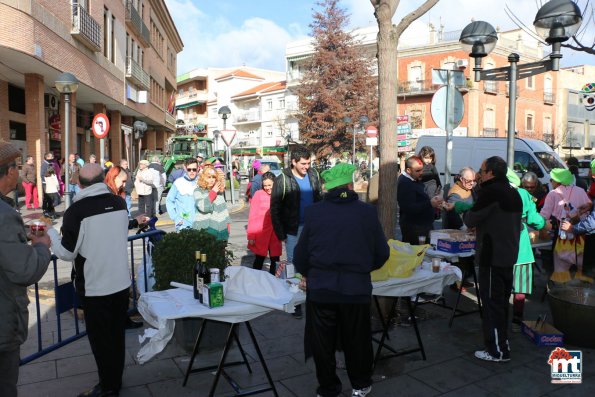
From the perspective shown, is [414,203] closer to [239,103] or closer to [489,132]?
[489,132]

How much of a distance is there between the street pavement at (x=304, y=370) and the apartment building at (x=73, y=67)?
38.2ft

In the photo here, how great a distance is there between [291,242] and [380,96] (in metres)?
1.98

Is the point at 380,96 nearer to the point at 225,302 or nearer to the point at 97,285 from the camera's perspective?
the point at 225,302

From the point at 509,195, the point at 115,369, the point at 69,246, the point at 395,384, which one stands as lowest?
the point at 395,384

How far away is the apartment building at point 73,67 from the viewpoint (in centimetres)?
1393

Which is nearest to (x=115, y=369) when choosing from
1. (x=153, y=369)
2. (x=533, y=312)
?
(x=153, y=369)

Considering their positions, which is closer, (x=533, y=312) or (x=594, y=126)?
(x=533, y=312)

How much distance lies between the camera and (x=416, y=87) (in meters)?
40.9

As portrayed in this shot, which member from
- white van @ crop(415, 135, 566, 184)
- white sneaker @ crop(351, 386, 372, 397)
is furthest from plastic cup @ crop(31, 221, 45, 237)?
white van @ crop(415, 135, 566, 184)

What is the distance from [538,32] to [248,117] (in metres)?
A: 54.0

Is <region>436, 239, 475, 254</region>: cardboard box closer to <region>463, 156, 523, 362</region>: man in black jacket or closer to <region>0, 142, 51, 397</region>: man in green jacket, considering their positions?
<region>463, 156, 523, 362</region>: man in black jacket

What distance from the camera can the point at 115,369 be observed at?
12.1 feet

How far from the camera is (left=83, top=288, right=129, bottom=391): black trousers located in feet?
11.8

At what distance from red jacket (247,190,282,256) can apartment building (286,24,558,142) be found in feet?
114
